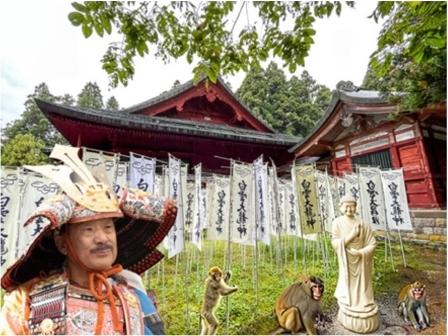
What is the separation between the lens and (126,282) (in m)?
1.23

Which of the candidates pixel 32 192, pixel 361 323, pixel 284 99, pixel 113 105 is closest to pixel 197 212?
pixel 32 192

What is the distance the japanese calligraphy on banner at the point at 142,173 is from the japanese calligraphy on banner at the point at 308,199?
210 cm

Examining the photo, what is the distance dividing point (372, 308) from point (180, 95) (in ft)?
19.0

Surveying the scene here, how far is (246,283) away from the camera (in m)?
3.59

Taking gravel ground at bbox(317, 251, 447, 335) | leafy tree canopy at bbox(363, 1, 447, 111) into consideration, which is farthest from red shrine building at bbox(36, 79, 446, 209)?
gravel ground at bbox(317, 251, 447, 335)

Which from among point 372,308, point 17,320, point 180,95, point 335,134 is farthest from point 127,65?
point 180,95

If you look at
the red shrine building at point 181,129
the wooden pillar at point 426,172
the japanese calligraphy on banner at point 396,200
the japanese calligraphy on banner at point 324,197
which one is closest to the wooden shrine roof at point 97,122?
the red shrine building at point 181,129

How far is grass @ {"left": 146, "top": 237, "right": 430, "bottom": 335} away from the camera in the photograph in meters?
2.77

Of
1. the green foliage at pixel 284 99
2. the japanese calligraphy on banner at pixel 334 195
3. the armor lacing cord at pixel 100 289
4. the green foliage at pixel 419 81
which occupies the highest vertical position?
the green foliage at pixel 284 99

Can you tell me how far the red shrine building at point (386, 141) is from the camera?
3.41 meters

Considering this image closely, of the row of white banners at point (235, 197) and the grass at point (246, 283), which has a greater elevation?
the row of white banners at point (235, 197)

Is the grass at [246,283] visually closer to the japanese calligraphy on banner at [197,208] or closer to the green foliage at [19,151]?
the japanese calligraphy on banner at [197,208]

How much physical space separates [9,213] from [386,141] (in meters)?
5.00

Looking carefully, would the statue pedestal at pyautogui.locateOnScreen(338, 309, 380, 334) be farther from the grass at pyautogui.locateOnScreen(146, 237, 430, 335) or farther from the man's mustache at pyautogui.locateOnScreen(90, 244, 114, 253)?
the man's mustache at pyautogui.locateOnScreen(90, 244, 114, 253)
